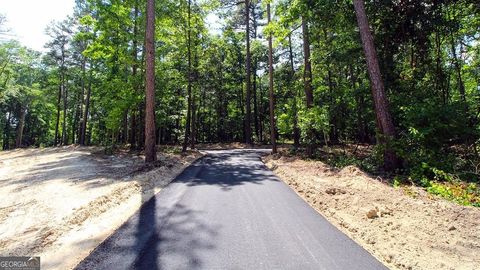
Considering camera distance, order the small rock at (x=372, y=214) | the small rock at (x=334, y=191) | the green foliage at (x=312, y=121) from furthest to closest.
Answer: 1. the green foliage at (x=312, y=121)
2. the small rock at (x=334, y=191)
3. the small rock at (x=372, y=214)

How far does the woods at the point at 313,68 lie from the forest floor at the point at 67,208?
360 centimetres

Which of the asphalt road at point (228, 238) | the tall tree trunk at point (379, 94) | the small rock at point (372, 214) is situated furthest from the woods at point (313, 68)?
the asphalt road at point (228, 238)

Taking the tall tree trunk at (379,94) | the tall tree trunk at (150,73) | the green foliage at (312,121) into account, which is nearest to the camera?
the tall tree trunk at (379,94)

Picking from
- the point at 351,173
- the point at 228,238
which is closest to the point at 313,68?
the point at 351,173

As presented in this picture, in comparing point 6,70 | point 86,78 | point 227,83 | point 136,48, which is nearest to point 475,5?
point 136,48

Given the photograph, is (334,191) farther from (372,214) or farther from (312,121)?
(312,121)

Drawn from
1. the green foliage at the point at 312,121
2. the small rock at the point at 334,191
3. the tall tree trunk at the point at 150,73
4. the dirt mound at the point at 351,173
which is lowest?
the small rock at the point at 334,191

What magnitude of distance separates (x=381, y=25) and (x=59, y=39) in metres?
34.3

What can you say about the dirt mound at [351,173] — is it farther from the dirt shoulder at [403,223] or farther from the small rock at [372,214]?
the small rock at [372,214]

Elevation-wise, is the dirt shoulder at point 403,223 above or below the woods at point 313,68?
below

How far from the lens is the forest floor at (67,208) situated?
4527 mm

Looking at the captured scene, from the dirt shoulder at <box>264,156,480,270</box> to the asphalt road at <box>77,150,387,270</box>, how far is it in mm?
349

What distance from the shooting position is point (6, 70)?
29.1m

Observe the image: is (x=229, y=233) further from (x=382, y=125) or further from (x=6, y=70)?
(x=6, y=70)
